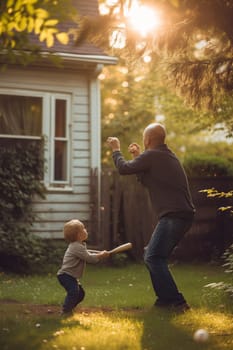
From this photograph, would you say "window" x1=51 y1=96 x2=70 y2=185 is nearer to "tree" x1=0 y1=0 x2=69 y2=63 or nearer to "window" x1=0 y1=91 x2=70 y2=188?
"window" x1=0 y1=91 x2=70 y2=188

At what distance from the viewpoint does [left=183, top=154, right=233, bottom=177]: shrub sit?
13.2 meters

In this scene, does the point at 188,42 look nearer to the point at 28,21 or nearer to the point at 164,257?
the point at 164,257

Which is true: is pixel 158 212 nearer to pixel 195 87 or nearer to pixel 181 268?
pixel 195 87

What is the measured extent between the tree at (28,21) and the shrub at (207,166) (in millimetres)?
7968

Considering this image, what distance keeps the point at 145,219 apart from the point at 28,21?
8495 mm

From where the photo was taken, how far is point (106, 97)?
1435 inches

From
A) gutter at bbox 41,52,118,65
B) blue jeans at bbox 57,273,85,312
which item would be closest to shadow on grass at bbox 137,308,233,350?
blue jeans at bbox 57,273,85,312

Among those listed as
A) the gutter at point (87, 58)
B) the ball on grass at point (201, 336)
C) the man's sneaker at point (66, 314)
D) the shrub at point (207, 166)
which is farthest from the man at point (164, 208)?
the gutter at point (87, 58)

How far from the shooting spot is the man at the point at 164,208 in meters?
6.78

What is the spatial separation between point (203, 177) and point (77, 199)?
8.92ft

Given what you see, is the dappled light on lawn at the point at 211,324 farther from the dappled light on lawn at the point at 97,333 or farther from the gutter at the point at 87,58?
the gutter at the point at 87,58

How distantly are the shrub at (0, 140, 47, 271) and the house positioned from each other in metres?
0.40

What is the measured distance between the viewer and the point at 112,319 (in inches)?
250

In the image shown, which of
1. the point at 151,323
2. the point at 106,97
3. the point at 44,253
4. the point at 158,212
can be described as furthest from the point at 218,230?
the point at 106,97
